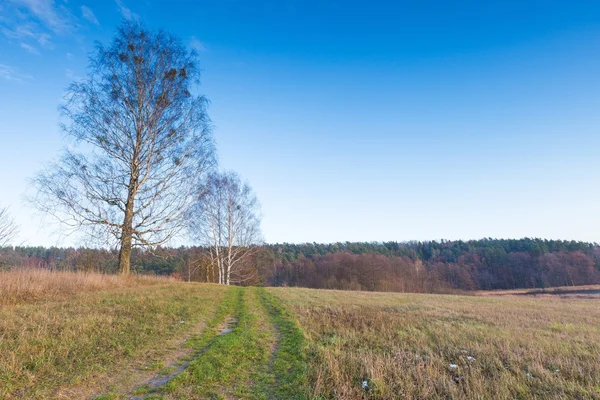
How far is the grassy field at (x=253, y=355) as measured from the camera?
4.63m


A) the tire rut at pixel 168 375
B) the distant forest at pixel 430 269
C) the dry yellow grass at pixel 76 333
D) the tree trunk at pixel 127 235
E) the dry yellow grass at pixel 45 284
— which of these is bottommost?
the distant forest at pixel 430 269

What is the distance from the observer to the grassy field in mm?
4633

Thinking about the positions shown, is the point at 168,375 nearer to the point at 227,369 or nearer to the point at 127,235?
the point at 227,369

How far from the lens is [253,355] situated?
256 inches

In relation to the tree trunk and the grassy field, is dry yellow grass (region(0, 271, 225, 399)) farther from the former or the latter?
the tree trunk

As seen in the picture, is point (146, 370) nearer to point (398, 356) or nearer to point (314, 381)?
point (314, 381)

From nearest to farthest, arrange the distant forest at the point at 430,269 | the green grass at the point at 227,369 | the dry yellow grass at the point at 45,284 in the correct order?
the green grass at the point at 227,369 → the dry yellow grass at the point at 45,284 → the distant forest at the point at 430,269

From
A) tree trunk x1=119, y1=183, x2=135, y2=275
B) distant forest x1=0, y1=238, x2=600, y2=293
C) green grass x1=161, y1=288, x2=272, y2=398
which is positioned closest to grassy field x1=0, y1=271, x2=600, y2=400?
green grass x1=161, y1=288, x2=272, y2=398

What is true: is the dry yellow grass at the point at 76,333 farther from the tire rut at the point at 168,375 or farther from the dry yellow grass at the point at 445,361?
the dry yellow grass at the point at 445,361

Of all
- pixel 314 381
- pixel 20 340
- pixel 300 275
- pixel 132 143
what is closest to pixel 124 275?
pixel 132 143

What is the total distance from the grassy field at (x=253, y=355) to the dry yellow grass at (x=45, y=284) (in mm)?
56

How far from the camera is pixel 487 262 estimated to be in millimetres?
98375

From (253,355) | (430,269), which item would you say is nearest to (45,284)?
(253,355)

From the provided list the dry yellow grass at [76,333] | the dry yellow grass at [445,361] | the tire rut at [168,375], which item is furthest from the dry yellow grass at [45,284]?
the dry yellow grass at [445,361]
